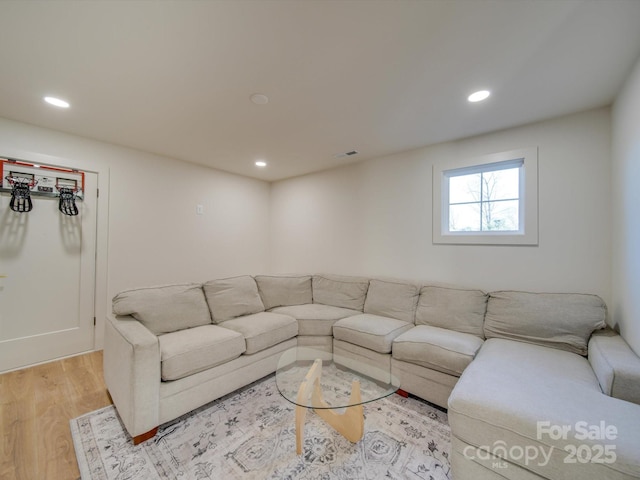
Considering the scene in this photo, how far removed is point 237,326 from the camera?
244cm

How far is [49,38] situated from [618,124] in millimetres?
3631

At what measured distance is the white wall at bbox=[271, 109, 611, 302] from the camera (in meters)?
2.16

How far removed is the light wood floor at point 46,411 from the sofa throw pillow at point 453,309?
8.71ft

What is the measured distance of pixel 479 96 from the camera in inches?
76.9

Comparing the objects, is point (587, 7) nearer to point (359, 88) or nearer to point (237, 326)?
point (359, 88)

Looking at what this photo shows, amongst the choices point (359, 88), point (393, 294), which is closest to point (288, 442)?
point (393, 294)

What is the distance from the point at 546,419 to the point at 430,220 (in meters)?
2.09

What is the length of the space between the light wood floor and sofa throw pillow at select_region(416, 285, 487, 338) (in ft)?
8.71

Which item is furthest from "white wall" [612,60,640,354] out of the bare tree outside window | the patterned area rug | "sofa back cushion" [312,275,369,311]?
"sofa back cushion" [312,275,369,311]

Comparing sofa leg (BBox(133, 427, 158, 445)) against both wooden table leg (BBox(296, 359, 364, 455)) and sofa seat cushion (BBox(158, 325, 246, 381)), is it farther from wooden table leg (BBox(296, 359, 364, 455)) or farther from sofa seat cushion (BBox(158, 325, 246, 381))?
wooden table leg (BBox(296, 359, 364, 455))

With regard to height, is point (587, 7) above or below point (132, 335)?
above

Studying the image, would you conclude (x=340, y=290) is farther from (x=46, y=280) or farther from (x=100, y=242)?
(x=46, y=280)

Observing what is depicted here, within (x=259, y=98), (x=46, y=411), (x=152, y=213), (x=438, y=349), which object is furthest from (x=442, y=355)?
(x=152, y=213)

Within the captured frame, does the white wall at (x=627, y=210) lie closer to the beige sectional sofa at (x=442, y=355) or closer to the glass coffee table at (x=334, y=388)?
the beige sectional sofa at (x=442, y=355)
